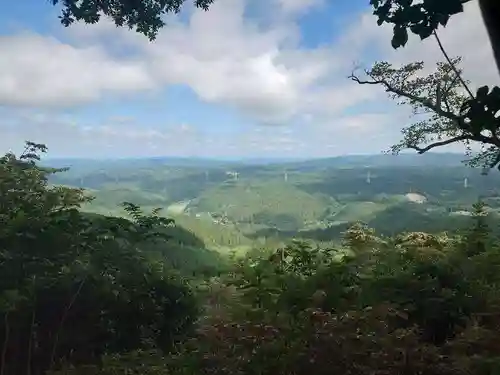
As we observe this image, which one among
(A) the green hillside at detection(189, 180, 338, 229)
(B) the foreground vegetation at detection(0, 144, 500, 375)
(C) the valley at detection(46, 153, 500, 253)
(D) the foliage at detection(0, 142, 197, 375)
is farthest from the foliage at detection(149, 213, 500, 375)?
(A) the green hillside at detection(189, 180, 338, 229)

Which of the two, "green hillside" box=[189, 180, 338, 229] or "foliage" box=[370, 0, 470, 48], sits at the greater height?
"foliage" box=[370, 0, 470, 48]

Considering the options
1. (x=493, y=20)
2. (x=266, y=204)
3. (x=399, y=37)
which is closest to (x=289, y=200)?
(x=266, y=204)

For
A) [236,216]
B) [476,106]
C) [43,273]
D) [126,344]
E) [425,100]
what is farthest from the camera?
[236,216]

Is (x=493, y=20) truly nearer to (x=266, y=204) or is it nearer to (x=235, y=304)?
(x=235, y=304)

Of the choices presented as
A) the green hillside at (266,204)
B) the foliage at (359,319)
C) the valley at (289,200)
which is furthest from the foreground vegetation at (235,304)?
the green hillside at (266,204)

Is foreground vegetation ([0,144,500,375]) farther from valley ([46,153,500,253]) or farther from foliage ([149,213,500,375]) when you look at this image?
valley ([46,153,500,253])

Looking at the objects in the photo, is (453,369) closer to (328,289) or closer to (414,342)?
(414,342)

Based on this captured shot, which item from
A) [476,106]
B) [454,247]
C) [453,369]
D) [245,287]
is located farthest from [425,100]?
[476,106]
